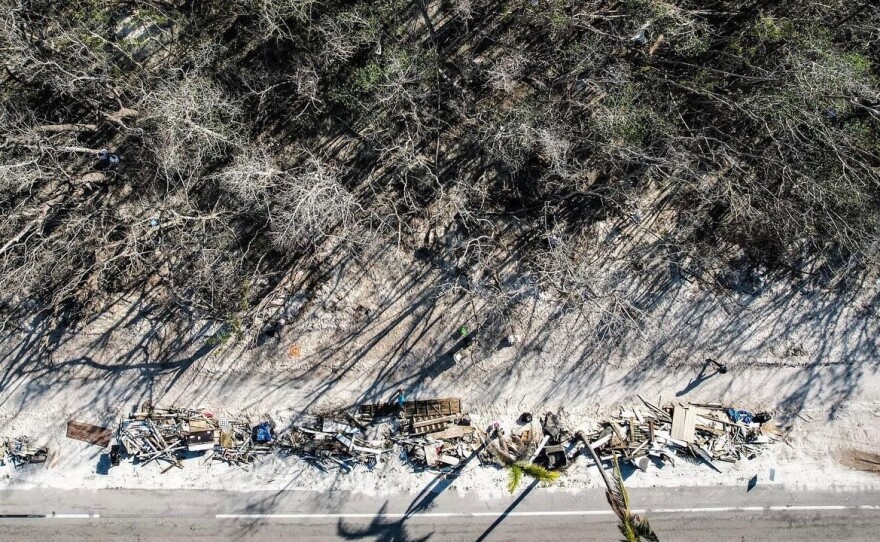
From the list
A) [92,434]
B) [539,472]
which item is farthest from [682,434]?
[92,434]

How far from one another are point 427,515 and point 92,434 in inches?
359

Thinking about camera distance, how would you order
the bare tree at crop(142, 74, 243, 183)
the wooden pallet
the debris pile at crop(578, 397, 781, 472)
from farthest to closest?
1. the debris pile at crop(578, 397, 781, 472)
2. the wooden pallet
3. the bare tree at crop(142, 74, 243, 183)

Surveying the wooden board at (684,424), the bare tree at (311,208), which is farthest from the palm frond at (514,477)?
the bare tree at (311,208)

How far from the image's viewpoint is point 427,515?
15.8 m

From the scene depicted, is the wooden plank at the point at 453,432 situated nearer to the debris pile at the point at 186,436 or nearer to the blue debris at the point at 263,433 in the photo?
the blue debris at the point at 263,433

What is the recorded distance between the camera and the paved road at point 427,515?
1545cm

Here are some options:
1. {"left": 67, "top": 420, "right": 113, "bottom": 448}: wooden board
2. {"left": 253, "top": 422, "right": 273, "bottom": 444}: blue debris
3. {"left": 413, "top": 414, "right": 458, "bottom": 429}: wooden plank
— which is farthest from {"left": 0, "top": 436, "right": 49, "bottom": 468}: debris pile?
{"left": 413, "top": 414, "right": 458, "bottom": 429}: wooden plank

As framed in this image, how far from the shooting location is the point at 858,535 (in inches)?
634

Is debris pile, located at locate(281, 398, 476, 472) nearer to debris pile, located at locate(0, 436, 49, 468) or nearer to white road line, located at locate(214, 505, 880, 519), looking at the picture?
white road line, located at locate(214, 505, 880, 519)

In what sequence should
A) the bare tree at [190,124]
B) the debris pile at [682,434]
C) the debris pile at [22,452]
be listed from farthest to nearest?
the debris pile at [682,434] → the debris pile at [22,452] → the bare tree at [190,124]

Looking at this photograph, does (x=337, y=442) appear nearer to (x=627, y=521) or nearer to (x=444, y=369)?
(x=444, y=369)

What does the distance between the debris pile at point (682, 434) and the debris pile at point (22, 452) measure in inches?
566

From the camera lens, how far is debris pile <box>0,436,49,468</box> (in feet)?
50.3

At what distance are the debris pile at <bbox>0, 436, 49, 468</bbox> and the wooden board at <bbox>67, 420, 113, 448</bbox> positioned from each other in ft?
2.70
